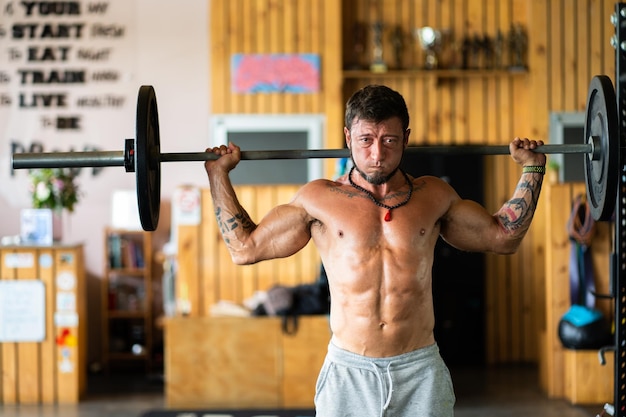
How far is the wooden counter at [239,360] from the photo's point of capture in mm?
5633

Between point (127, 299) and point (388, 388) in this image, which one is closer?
point (388, 388)

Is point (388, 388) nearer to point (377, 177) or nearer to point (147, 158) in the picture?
point (377, 177)

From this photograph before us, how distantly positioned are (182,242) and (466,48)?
9.21 feet

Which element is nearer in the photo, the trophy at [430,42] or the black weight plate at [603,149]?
the black weight plate at [603,149]

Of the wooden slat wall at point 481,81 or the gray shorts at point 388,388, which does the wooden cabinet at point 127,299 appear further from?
the gray shorts at point 388,388

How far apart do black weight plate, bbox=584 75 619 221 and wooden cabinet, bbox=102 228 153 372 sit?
451cm

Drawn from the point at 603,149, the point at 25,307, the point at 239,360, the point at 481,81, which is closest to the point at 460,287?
the point at 481,81

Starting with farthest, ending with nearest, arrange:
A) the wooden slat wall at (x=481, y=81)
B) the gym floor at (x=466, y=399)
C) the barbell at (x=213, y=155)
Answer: the wooden slat wall at (x=481, y=81), the gym floor at (x=466, y=399), the barbell at (x=213, y=155)

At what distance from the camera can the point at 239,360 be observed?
5660 millimetres

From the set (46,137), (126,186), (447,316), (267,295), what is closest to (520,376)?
(447,316)

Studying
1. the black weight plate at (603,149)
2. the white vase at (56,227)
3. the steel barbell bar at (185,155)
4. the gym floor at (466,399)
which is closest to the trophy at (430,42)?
the gym floor at (466,399)

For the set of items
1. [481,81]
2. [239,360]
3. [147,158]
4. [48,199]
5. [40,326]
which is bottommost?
[239,360]

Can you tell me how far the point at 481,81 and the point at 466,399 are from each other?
2631mm

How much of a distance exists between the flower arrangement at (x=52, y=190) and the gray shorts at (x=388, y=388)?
4.04 m
